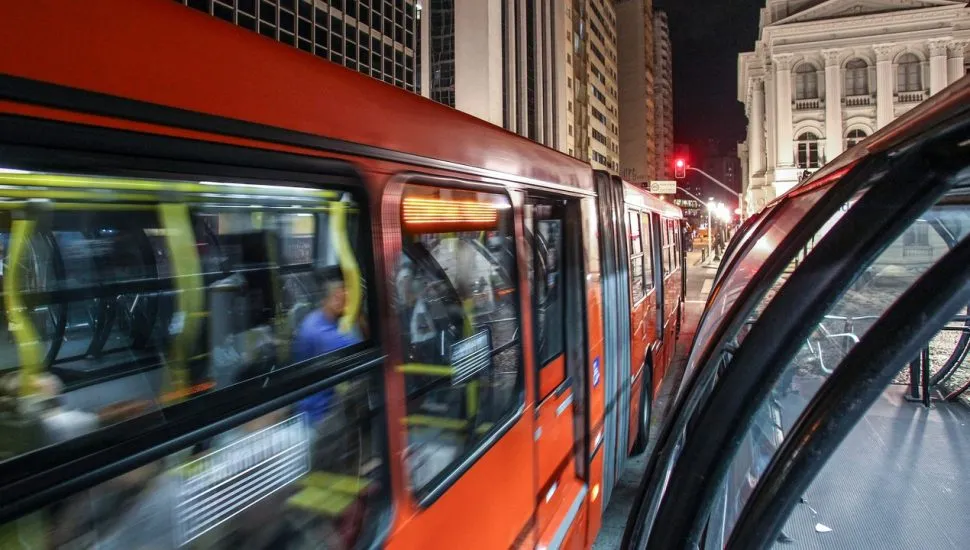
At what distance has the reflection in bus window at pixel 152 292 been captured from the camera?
128 centimetres

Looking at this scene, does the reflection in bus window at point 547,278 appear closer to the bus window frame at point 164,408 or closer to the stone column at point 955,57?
the bus window frame at point 164,408

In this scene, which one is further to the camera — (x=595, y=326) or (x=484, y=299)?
(x=595, y=326)

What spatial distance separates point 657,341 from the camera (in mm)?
7633

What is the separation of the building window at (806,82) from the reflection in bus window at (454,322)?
59.0m

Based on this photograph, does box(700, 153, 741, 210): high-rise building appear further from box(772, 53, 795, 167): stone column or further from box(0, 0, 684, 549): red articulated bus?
box(0, 0, 684, 549): red articulated bus

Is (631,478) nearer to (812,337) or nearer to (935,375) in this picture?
(935,375)

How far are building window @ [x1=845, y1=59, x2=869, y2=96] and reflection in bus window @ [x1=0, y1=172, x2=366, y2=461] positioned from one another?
6104 cm

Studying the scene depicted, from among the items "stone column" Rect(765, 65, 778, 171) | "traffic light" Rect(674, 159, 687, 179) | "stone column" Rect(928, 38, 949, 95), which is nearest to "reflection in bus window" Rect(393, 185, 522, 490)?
"traffic light" Rect(674, 159, 687, 179)

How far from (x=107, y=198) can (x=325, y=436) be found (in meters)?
0.86

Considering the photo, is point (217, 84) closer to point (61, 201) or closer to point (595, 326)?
point (61, 201)

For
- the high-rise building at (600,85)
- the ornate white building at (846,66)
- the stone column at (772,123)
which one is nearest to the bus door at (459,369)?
the ornate white building at (846,66)

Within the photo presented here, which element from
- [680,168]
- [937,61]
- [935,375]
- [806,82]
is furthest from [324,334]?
[937,61]

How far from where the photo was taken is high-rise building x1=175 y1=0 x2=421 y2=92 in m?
35.7

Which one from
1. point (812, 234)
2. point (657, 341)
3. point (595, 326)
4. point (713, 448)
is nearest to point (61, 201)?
point (713, 448)
